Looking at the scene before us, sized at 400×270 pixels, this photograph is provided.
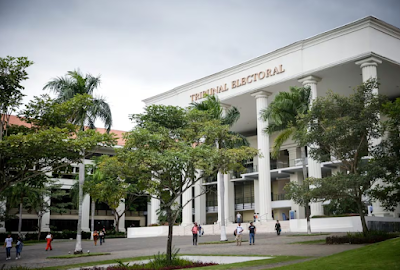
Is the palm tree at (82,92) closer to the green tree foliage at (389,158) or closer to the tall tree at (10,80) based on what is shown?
the tall tree at (10,80)

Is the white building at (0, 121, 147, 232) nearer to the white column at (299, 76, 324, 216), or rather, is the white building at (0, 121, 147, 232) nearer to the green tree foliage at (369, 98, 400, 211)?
the white column at (299, 76, 324, 216)

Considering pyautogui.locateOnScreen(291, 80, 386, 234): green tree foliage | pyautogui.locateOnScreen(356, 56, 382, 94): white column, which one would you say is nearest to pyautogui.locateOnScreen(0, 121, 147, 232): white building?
pyautogui.locateOnScreen(356, 56, 382, 94): white column

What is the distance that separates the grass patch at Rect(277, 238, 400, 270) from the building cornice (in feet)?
74.3

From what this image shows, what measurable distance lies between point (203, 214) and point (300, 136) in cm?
2988

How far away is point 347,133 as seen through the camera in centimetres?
2142

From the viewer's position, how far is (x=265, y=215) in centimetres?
3650

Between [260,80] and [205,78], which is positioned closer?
[260,80]

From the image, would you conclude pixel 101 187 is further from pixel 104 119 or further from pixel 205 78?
pixel 205 78

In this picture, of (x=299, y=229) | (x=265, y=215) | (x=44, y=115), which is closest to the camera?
(x=44, y=115)

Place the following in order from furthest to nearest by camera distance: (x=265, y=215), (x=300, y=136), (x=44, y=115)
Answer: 1. (x=265, y=215)
2. (x=300, y=136)
3. (x=44, y=115)

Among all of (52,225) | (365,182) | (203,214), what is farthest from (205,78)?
(52,225)

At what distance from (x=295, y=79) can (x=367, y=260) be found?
26373mm

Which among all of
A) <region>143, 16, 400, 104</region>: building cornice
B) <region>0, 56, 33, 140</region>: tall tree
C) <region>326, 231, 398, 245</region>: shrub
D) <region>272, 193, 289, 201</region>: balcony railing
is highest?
<region>143, 16, 400, 104</region>: building cornice

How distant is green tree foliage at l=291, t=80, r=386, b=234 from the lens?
67.9 feet
